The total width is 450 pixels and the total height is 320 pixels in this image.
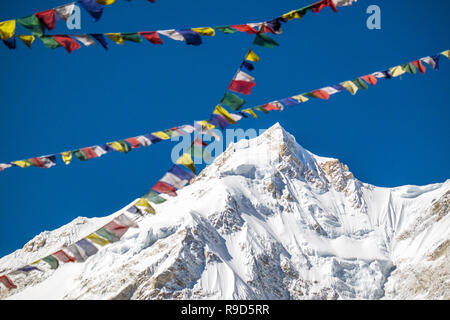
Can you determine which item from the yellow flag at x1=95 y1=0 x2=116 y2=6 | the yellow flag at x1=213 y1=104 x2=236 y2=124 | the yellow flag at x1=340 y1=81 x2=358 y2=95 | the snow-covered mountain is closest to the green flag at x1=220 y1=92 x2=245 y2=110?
the yellow flag at x1=213 y1=104 x2=236 y2=124

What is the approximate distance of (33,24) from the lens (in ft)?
44.1

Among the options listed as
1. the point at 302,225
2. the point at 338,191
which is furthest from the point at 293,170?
the point at 302,225

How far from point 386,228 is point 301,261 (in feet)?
58.7

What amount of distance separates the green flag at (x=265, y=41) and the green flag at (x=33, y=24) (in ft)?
17.1

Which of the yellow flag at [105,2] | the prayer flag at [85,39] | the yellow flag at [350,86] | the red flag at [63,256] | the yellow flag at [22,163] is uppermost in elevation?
the yellow flag at [105,2]

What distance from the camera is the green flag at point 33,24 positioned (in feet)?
43.7

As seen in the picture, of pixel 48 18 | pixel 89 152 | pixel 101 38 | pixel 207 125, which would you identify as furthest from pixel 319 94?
pixel 48 18

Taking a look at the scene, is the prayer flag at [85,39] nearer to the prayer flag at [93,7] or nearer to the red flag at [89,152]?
the prayer flag at [93,7]

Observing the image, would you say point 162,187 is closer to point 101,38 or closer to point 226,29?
point 101,38

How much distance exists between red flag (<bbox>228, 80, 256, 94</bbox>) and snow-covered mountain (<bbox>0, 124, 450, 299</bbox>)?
55.2m

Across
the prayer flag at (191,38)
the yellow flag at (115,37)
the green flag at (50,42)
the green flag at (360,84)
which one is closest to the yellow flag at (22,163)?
the green flag at (50,42)

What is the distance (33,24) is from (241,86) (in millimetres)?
5219

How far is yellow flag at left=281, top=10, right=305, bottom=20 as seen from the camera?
14.1 meters

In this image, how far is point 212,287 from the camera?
70.2 m
